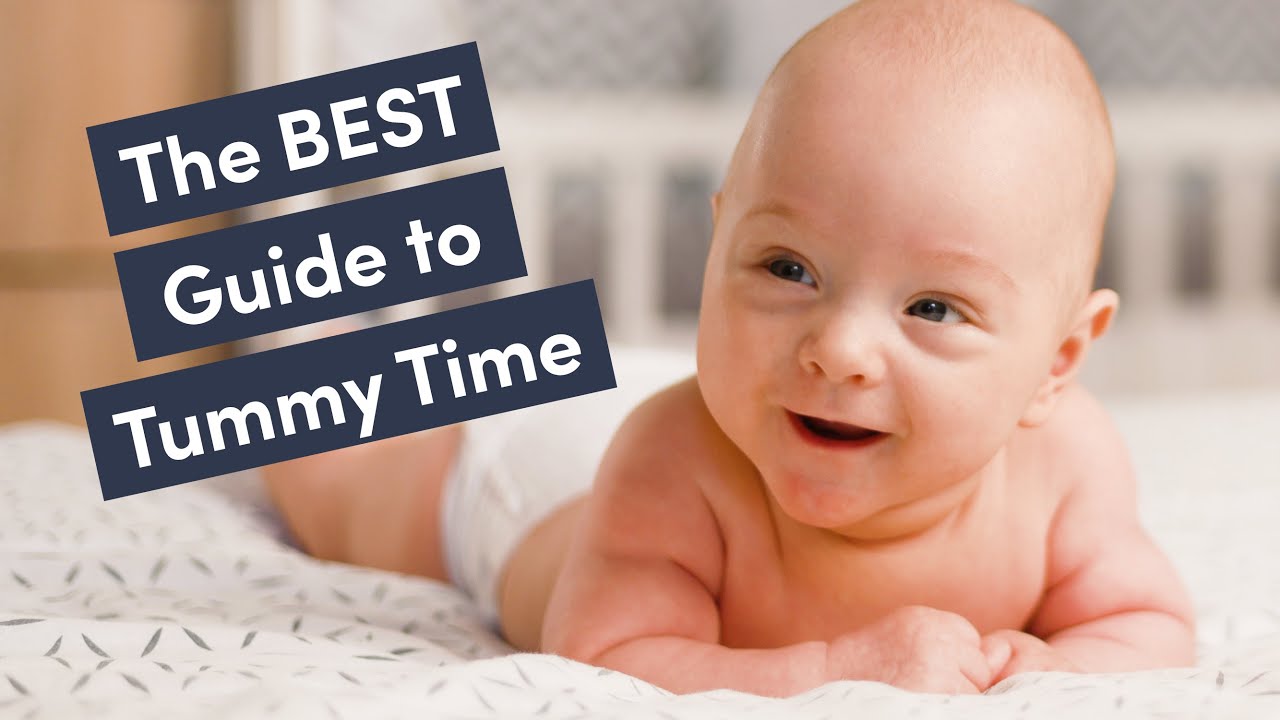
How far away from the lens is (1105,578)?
2.35 ft

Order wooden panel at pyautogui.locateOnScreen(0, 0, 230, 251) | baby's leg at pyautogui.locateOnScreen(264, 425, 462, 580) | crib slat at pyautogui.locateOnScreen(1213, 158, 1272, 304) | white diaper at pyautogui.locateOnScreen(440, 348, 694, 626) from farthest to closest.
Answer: crib slat at pyautogui.locateOnScreen(1213, 158, 1272, 304) < wooden panel at pyautogui.locateOnScreen(0, 0, 230, 251) < baby's leg at pyautogui.locateOnScreen(264, 425, 462, 580) < white diaper at pyautogui.locateOnScreen(440, 348, 694, 626)

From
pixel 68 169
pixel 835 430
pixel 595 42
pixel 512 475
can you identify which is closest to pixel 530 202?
pixel 595 42

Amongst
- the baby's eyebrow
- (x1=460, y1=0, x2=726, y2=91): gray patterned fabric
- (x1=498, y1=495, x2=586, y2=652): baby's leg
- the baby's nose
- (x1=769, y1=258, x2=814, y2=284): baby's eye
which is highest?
(x1=460, y1=0, x2=726, y2=91): gray patterned fabric

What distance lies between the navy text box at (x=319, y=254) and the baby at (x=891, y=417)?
0.31 metres

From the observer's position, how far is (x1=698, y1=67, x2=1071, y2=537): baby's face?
0.56 meters

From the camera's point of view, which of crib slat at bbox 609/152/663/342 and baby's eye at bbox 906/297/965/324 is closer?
baby's eye at bbox 906/297/965/324

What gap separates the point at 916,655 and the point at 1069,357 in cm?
20

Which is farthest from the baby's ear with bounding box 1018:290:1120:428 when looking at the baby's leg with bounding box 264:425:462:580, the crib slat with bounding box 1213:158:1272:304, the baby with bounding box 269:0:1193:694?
the crib slat with bounding box 1213:158:1272:304

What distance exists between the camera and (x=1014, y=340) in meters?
0.60

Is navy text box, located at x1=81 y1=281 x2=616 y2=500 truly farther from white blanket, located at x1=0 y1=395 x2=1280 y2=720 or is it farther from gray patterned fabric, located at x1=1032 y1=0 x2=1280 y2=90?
gray patterned fabric, located at x1=1032 y1=0 x2=1280 y2=90

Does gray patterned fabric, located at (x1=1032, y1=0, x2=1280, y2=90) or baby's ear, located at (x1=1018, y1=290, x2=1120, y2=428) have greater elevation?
gray patterned fabric, located at (x1=1032, y1=0, x2=1280, y2=90)

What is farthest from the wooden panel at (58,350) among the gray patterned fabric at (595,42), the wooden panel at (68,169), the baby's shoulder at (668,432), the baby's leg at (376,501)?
the baby's shoulder at (668,432)

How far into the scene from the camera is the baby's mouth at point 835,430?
1.96ft

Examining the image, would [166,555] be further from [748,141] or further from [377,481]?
[748,141]
